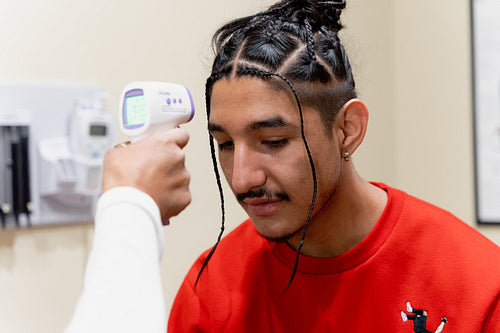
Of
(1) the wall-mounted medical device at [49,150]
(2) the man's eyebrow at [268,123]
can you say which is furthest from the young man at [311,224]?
(1) the wall-mounted medical device at [49,150]

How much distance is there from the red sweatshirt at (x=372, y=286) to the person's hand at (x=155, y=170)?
18.0 inches

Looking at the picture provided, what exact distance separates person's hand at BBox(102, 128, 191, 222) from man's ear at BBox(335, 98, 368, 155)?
393 millimetres

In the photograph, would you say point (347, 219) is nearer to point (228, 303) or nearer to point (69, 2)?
point (228, 303)

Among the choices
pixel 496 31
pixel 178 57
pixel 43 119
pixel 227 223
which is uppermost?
pixel 496 31

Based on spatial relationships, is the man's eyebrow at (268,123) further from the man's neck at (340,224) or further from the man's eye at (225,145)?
the man's neck at (340,224)

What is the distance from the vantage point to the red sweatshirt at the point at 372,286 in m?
1.05

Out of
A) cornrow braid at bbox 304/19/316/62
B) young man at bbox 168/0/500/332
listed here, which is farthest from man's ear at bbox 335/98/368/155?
cornrow braid at bbox 304/19/316/62

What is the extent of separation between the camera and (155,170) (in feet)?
2.38

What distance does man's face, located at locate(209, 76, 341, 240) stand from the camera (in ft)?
3.20

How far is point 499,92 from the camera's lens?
5.47 feet

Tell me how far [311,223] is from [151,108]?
455 mm

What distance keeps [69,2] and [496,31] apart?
4.12 ft

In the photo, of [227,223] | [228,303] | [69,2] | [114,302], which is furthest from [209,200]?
[114,302]

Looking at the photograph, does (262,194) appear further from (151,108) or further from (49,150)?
(49,150)
